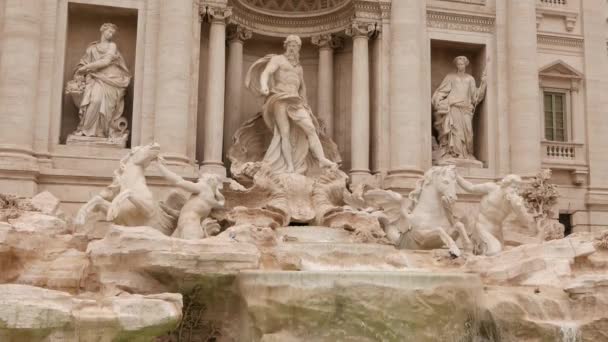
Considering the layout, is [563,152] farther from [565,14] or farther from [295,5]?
[295,5]

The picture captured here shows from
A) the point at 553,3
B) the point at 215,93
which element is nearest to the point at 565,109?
the point at 553,3

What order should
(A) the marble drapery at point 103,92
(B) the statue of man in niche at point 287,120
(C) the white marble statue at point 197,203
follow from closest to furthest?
(C) the white marble statue at point 197,203, (A) the marble drapery at point 103,92, (B) the statue of man in niche at point 287,120

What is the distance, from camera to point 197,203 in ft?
42.2

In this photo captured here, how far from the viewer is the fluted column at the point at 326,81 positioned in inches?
730

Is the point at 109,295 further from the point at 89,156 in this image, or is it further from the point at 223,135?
the point at 223,135

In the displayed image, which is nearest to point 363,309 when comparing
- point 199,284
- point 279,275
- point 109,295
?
point 279,275

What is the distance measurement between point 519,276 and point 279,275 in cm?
398

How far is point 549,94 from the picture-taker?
65.3 ft

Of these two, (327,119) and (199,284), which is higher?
(327,119)

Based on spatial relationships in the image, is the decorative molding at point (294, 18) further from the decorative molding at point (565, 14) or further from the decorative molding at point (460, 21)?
the decorative molding at point (565, 14)

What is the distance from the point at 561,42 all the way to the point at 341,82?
257 inches

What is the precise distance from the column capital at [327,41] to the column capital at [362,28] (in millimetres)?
1009

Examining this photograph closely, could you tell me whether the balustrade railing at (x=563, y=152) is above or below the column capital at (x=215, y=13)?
below

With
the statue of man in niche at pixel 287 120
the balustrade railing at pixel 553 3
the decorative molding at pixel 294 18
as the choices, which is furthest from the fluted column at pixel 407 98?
the balustrade railing at pixel 553 3
